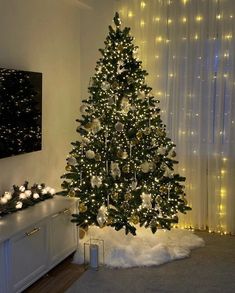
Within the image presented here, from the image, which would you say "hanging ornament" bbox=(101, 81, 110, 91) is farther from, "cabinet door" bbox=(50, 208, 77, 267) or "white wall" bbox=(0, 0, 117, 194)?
"cabinet door" bbox=(50, 208, 77, 267)

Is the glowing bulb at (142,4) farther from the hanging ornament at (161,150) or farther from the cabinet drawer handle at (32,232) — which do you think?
the cabinet drawer handle at (32,232)

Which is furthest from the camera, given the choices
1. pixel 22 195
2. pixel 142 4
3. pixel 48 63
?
pixel 142 4

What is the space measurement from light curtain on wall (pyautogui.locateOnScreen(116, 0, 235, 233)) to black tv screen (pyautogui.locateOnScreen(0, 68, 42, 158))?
1559mm

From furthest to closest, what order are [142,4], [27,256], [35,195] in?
1. [142,4]
2. [35,195]
3. [27,256]

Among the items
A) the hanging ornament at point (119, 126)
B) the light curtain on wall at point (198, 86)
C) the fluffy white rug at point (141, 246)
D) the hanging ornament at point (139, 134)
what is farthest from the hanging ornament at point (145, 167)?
the light curtain on wall at point (198, 86)

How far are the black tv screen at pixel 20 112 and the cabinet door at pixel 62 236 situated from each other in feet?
2.43

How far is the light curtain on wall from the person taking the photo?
4480mm

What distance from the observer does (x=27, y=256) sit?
3.15 meters

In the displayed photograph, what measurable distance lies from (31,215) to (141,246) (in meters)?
1.24

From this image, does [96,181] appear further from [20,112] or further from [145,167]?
[20,112]

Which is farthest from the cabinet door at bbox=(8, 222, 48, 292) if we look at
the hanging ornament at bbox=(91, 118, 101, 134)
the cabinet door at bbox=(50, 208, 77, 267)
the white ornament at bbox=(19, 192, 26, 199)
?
the hanging ornament at bbox=(91, 118, 101, 134)

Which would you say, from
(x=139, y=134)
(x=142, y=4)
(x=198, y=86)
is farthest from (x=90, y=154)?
(x=142, y=4)

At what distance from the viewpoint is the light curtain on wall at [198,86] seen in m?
4.48

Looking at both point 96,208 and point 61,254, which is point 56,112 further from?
point 61,254
